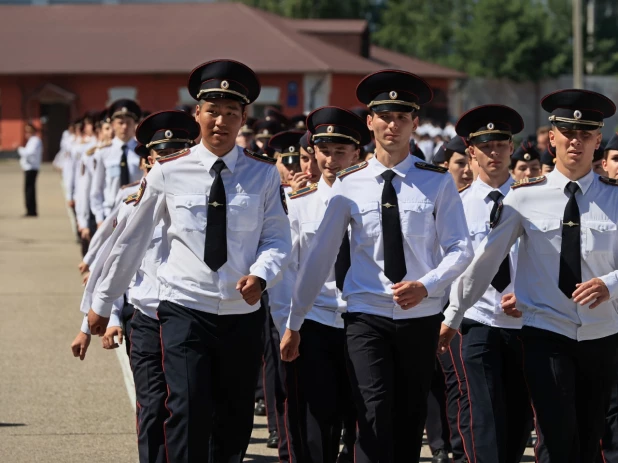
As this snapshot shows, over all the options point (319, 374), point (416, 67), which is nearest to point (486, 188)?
point (319, 374)

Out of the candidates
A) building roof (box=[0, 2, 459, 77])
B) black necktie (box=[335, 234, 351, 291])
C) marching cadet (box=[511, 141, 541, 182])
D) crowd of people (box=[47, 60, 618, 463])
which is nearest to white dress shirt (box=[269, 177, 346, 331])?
crowd of people (box=[47, 60, 618, 463])

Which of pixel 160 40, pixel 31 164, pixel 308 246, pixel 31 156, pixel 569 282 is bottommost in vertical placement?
pixel 31 164

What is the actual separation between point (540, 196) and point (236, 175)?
55.9 inches

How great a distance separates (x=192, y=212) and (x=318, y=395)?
1.38 meters

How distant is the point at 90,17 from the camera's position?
64.9 metres

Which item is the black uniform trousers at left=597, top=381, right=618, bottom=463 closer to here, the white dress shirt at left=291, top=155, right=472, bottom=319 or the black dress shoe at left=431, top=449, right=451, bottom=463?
the black dress shoe at left=431, top=449, right=451, bottom=463

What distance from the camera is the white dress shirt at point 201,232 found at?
20.1 ft

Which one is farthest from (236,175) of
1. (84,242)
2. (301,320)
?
(84,242)

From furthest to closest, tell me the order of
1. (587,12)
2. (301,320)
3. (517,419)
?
(587,12) → (517,419) → (301,320)

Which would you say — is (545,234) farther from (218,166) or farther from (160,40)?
(160,40)

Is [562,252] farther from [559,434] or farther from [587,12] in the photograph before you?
[587,12]

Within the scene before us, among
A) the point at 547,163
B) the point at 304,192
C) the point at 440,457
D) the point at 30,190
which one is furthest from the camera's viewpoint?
the point at 30,190

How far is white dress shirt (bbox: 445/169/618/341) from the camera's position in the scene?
6113 mm

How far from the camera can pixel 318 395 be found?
701 cm
